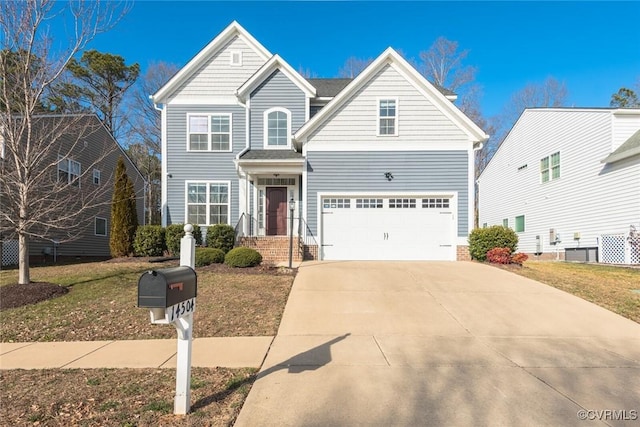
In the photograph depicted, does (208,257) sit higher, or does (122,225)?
(122,225)

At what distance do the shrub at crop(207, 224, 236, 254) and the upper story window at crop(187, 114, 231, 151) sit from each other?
12.3ft

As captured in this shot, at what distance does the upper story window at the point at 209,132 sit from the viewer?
16.3 m

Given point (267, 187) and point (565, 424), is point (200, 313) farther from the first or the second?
point (267, 187)

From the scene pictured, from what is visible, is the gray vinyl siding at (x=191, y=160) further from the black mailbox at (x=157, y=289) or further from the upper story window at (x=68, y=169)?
the black mailbox at (x=157, y=289)

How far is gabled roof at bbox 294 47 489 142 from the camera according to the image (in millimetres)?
14398

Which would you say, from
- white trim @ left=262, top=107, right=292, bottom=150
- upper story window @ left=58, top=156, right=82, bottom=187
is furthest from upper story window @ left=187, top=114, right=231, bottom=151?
upper story window @ left=58, top=156, right=82, bottom=187

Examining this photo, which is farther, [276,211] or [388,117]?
[276,211]

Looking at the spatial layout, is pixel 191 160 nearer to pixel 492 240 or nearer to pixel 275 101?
pixel 275 101

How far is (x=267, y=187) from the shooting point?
16.2 m

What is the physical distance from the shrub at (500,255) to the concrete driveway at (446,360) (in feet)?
9.95

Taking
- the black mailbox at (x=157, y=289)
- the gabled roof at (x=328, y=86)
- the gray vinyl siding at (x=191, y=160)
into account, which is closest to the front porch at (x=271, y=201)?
the gray vinyl siding at (x=191, y=160)

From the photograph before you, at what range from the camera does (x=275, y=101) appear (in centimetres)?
1623

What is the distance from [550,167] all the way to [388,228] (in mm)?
11353

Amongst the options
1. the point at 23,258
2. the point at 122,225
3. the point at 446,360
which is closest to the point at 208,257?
the point at 23,258
